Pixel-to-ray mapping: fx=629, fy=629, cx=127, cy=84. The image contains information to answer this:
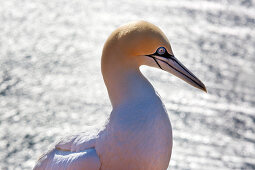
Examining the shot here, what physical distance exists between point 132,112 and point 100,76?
11.8 feet

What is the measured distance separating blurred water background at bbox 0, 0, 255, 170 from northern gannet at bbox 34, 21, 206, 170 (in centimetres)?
217

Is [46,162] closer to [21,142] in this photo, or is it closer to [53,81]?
[21,142]

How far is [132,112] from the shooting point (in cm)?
395

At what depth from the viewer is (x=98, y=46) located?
26.6 feet

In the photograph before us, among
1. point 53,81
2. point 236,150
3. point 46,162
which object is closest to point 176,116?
point 236,150

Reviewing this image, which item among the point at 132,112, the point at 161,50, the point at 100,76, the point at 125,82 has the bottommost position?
the point at 100,76

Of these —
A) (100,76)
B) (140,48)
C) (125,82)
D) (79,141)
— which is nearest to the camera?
(140,48)

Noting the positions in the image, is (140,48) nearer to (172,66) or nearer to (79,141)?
→ (172,66)

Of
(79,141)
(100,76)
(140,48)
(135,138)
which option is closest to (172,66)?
(140,48)

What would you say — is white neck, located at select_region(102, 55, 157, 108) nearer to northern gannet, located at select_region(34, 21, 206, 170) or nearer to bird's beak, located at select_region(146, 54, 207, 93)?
northern gannet, located at select_region(34, 21, 206, 170)

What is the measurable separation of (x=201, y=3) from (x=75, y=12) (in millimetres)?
1853

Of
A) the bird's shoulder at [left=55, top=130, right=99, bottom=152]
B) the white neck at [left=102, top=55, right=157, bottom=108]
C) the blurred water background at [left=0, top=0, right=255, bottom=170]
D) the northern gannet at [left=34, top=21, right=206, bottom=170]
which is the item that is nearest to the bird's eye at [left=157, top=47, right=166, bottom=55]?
the northern gannet at [left=34, top=21, right=206, bottom=170]

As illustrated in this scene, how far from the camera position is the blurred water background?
6383 mm

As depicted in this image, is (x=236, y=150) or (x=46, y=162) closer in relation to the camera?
(x=46, y=162)
